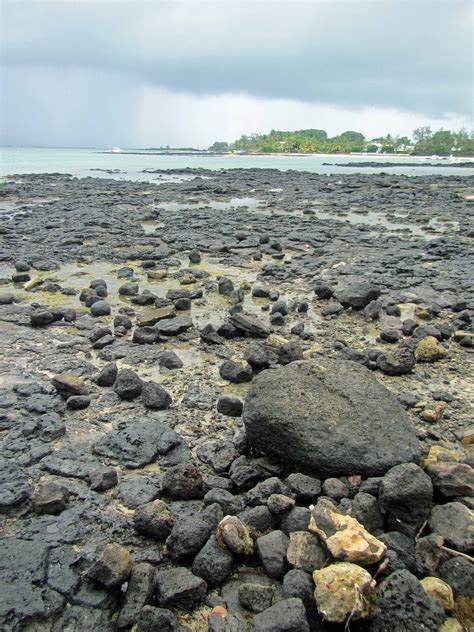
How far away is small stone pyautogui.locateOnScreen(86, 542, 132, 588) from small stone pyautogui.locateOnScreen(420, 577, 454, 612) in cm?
157

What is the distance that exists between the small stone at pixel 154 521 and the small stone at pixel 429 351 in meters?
3.69

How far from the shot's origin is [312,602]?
2457 mm

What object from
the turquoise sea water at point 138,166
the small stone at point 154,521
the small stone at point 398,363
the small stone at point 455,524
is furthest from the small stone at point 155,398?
the turquoise sea water at point 138,166

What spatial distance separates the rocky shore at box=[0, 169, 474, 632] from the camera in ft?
8.23

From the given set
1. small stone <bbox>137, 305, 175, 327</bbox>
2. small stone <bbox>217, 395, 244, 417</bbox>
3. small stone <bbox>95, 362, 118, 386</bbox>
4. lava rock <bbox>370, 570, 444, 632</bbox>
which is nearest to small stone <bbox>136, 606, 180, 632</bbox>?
lava rock <bbox>370, 570, 444, 632</bbox>

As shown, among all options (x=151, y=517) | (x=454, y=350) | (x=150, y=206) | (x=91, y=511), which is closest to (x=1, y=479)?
(x=91, y=511)

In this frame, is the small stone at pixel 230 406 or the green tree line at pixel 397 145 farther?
the green tree line at pixel 397 145

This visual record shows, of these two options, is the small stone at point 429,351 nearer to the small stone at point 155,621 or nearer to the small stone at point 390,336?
the small stone at point 390,336

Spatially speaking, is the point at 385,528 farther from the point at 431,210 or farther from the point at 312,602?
the point at 431,210

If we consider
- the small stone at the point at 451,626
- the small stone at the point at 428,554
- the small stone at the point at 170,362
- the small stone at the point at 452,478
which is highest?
the small stone at the point at 452,478

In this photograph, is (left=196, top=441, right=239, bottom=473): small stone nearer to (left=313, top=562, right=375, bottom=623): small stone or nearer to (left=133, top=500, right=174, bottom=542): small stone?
(left=133, top=500, right=174, bottom=542): small stone

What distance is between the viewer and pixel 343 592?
7.75 ft

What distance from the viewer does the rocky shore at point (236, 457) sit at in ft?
8.23

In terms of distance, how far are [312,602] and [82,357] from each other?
4118mm
